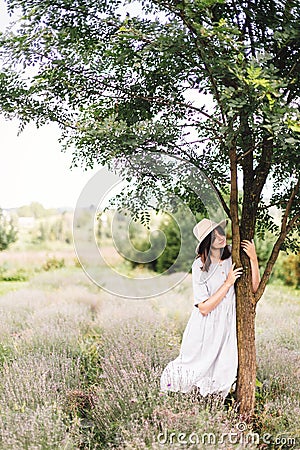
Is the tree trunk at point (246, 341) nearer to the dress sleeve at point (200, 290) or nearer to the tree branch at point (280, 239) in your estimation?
the tree branch at point (280, 239)

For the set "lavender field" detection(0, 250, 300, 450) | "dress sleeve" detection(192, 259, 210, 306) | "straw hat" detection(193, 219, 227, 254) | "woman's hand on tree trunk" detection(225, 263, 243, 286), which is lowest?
"lavender field" detection(0, 250, 300, 450)

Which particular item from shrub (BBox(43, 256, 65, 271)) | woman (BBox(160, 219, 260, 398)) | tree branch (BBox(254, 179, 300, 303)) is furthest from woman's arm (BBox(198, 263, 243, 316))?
shrub (BBox(43, 256, 65, 271))

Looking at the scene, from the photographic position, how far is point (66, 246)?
712 cm

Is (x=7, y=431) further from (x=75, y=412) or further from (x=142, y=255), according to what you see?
(x=142, y=255)

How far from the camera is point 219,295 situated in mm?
2992

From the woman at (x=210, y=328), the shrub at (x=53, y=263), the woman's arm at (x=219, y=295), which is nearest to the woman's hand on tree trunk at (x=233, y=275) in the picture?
the woman's arm at (x=219, y=295)

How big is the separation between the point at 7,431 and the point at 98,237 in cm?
98

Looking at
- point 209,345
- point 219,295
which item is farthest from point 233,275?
point 209,345

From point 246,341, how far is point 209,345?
0.26 m

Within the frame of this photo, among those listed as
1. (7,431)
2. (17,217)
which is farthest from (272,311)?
(7,431)
